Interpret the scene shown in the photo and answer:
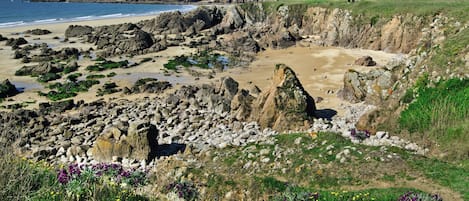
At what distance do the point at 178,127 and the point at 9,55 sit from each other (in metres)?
34.7

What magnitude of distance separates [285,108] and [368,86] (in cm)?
768

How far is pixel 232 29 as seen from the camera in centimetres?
7088

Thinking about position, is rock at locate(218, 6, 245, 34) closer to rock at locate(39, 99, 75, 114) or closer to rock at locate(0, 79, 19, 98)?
rock at locate(0, 79, 19, 98)

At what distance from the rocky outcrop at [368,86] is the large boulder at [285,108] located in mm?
4753

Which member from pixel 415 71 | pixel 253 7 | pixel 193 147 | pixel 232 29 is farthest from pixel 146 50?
pixel 415 71

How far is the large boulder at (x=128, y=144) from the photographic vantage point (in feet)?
71.6

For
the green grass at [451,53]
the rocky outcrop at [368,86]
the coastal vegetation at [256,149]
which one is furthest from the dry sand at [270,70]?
the green grass at [451,53]

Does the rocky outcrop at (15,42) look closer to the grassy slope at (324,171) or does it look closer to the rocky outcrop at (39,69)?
the rocky outcrop at (39,69)

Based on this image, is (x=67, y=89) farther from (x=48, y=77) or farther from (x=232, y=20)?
(x=232, y=20)

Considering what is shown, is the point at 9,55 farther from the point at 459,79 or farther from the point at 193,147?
the point at 459,79

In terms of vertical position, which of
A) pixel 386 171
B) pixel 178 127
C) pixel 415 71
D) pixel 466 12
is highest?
pixel 466 12

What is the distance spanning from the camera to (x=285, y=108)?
2469cm

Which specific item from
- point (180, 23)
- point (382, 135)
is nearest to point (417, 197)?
point (382, 135)

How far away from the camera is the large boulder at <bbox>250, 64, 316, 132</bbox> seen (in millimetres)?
24312
